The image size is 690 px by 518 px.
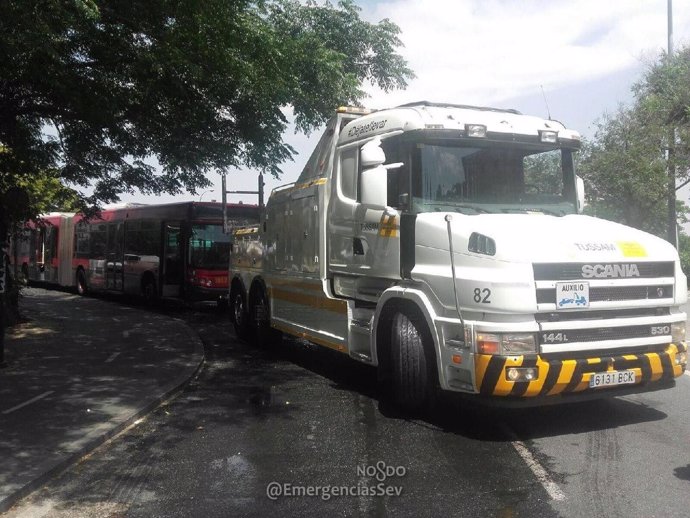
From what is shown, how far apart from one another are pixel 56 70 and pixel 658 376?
7.59 m

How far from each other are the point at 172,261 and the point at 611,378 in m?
14.4

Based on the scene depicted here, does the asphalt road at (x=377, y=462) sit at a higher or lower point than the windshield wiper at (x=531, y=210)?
lower

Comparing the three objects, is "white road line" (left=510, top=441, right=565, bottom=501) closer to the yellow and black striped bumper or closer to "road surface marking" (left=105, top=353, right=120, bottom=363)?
the yellow and black striped bumper

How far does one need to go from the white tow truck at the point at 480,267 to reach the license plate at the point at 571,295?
0.01 m

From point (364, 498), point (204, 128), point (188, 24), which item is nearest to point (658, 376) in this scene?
point (364, 498)

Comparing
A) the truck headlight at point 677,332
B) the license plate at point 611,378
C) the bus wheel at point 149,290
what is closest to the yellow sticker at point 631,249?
the truck headlight at point 677,332

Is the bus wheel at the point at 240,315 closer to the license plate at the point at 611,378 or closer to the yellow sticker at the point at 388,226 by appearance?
the yellow sticker at the point at 388,226

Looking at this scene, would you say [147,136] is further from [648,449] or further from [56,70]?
[648,449]

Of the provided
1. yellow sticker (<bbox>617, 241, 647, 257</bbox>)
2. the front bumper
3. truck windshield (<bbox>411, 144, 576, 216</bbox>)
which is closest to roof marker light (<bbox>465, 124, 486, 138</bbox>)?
truck windshield (<bbox>411, 144, 576, 216</bbox>)

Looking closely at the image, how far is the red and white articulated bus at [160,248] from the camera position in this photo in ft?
59.0

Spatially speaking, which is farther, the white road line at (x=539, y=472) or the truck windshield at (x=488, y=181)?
the truck windshield at (x=488, y=181)

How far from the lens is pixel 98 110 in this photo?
→ 9750mm

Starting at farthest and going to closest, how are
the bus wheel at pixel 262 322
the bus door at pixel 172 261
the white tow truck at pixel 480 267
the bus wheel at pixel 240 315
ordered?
1. the bus door at pixel 172 261
2. the bus wheel at pixel 240 315
3. the bus wheel at pixel 262 322
4. the white tow truck at pixel 480 267

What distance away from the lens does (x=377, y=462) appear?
5.36m
